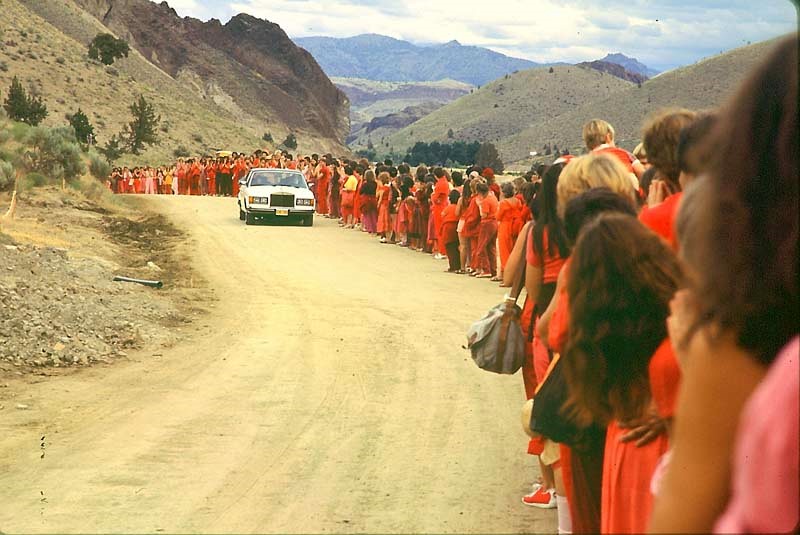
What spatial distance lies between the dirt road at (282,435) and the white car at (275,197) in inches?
607

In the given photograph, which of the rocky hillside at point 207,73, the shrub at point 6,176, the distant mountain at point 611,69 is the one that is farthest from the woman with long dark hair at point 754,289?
the distant mountain at point 611,69

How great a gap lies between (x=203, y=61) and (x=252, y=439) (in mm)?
110099

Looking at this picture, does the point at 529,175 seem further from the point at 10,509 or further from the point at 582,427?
the point at 582,427

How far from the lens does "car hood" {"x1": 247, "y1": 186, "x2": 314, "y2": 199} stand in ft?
104

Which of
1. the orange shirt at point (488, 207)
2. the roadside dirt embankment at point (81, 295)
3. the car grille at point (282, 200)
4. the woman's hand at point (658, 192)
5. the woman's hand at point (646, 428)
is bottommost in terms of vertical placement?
the roadside dirt embankment at point (81, 295)

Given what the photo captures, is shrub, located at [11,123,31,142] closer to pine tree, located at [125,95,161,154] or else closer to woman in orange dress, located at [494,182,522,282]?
woman in orange dress, located at [494,182,522,282]

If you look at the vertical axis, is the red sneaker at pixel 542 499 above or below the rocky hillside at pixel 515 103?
below

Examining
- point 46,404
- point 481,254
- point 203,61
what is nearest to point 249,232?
point 481,254

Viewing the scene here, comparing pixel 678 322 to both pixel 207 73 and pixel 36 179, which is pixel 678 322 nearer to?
pixel 36 179

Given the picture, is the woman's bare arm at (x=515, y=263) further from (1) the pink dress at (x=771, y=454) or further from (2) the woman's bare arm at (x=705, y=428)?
(1) the pink dress at (x=771, y=454)

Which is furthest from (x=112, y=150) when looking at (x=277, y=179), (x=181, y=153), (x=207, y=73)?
(x=207, y=73)

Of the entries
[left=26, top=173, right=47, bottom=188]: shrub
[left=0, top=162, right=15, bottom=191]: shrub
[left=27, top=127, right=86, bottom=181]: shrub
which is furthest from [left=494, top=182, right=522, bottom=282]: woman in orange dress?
[left=27, top=127, right=86, bottom=181]: shrub

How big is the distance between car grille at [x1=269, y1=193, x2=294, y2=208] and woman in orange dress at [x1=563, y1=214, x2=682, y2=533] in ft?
92.1

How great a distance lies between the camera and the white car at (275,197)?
3162 centimetres
